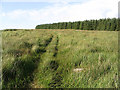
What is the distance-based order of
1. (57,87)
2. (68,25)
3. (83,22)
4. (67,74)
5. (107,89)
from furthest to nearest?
(68,25)
(83,22)
(67,74)
(57,87)
(107,89)

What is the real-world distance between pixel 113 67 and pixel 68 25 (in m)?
50.7

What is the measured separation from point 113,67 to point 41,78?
2.32 meters

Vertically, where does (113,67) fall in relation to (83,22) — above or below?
below

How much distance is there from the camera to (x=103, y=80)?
2947 mm

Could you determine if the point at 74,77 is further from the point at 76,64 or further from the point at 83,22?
the point at 83,22

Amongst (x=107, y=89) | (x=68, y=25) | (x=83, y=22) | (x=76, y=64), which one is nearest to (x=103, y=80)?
(x=107, y=89)

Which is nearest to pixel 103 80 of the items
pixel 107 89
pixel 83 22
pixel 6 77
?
pixel 107 89

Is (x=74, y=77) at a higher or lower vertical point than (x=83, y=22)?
lower

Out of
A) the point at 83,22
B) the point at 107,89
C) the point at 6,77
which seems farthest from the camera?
the point at 83,22

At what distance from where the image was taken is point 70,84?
3.07m

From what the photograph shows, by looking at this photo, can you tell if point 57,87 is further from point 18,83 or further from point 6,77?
point 6,77

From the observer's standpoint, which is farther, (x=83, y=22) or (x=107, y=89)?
(x=83, y=22)

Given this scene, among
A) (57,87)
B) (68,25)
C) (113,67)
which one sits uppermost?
(68,25)

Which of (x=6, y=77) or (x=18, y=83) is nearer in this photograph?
(x=18, y=83)
